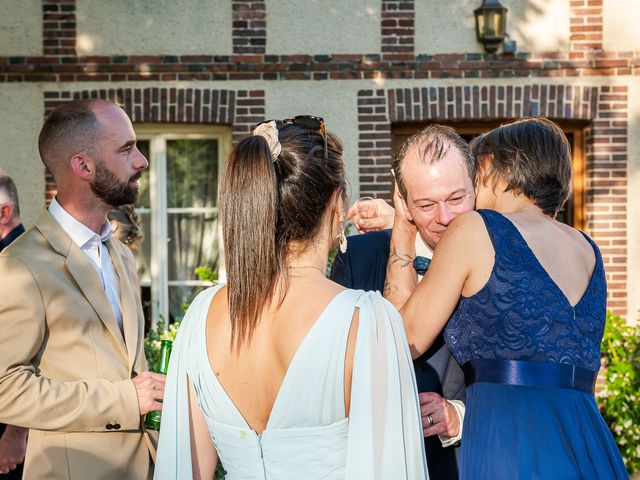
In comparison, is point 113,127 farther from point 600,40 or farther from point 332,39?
point 600,40

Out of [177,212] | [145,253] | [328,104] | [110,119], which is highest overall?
[328,104]

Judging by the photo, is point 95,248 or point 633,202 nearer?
point 95,248

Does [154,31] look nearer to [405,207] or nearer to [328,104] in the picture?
[328,104]

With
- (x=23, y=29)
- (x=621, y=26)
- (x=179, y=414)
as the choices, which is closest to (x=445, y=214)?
(x=179, y=414)

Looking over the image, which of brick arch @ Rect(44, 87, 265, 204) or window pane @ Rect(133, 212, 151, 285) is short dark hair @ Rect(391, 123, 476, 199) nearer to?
brick arch @ Rect(44, 87, 265, 204)

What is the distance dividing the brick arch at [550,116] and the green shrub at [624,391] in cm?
101

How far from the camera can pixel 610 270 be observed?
26.5 feet

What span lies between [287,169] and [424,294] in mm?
717

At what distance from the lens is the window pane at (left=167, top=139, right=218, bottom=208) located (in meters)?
8.52

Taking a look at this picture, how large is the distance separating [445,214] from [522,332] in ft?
1.63

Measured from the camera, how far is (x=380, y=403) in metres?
2.06

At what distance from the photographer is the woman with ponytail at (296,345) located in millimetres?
2055

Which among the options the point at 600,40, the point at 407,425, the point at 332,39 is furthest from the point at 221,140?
the point at 407,425

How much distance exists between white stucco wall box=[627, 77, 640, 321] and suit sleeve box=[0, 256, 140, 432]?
650 cm
